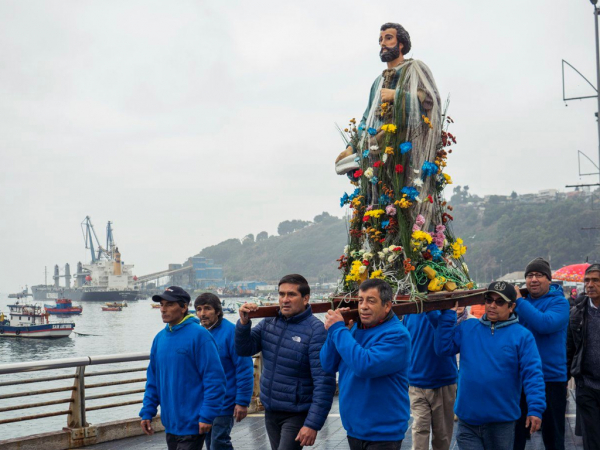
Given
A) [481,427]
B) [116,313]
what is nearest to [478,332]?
[481,427]

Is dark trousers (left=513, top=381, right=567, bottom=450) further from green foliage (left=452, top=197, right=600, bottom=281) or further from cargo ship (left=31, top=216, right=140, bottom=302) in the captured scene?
cargo ship (left=31, top=216, right=140, bottom=302)

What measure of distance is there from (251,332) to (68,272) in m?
Answer: 163

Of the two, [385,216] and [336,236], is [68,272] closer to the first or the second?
[336,236]

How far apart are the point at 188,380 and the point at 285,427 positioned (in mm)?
770

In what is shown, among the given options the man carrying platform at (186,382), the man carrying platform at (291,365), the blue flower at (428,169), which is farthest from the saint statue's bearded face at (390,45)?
the man carrying platform at (186,382)

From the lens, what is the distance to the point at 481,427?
432cm

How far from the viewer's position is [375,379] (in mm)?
3826

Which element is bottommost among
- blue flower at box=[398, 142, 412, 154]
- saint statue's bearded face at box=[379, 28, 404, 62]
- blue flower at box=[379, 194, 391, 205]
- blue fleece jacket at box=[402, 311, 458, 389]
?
blue fleece jacket at box=[402, 311, 458, 389]

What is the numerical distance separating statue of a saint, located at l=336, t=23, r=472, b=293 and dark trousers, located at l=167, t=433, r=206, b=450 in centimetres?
164

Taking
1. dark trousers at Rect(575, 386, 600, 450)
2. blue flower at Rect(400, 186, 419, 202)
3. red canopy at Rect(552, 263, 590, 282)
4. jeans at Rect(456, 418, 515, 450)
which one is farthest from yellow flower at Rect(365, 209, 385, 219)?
red canopy at Rect(552, 263, 590, 282)

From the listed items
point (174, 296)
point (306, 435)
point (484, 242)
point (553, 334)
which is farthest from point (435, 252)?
point (484, 242)

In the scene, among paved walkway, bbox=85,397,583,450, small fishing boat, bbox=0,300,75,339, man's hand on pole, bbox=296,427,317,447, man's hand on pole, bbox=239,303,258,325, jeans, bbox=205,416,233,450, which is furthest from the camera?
small fishing boat, bbox=0,300,75,339

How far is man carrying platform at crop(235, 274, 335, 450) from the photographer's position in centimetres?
421

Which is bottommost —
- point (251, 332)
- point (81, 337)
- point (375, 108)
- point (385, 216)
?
point (81, 337)
